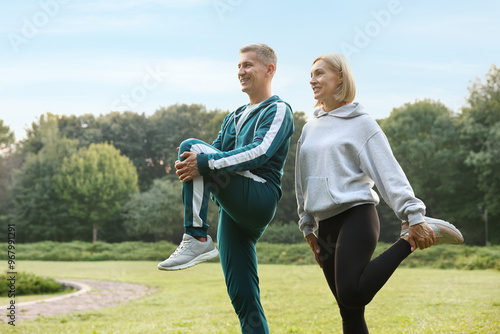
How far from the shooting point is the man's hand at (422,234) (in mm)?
3018

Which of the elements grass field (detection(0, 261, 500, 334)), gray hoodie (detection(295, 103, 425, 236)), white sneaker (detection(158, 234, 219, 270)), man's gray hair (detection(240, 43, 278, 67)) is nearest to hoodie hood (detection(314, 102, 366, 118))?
gray hoodie (detection(295, 103, 425, 236))

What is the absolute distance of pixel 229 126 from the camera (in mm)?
3639

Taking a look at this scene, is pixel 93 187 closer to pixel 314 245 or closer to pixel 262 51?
pixel 262 51

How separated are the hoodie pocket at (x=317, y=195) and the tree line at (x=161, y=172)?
73.5 feet

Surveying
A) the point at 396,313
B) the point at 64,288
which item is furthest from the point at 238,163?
the point at 64,288

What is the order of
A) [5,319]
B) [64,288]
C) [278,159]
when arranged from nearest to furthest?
[278,159]
[5,319]
[64,288]

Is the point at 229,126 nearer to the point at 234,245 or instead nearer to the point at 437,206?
the point at 234,245

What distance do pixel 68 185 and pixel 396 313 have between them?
29.1 metres

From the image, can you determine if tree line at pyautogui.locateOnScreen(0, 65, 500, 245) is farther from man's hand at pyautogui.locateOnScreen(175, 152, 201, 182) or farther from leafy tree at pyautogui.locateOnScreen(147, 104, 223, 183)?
man's hand at pyautogui.locateOnScreen(175, 152, 201, 182)

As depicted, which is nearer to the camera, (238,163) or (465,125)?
(238,163)

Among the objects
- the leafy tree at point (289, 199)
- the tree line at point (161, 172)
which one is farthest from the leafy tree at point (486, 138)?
the leafy tree at point (289, 199)

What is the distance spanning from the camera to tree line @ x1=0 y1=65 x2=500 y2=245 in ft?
98.4

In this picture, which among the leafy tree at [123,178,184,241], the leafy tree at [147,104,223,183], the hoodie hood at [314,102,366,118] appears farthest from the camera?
the leafy tree at [147,104,223,183]

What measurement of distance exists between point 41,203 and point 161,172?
8978 millimetres
